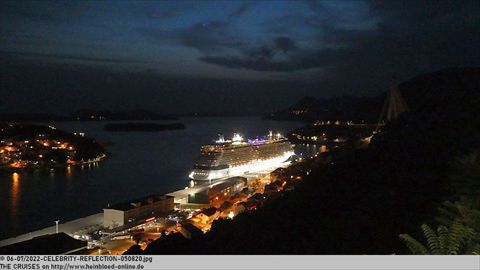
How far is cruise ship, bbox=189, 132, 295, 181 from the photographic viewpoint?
37.6 feet

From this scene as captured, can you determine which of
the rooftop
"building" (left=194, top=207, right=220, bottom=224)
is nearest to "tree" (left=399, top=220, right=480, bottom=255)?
the rooftop

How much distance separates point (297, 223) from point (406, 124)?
3.54m

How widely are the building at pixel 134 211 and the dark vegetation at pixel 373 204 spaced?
1.54 meters

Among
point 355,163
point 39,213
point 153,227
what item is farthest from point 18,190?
point 355,163

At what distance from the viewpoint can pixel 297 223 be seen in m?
3.48

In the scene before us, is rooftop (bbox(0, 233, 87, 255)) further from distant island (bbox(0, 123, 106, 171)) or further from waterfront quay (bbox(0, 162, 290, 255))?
distant island (bbox(0, 123, 106, 171))

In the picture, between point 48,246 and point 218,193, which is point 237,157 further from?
point 48,246

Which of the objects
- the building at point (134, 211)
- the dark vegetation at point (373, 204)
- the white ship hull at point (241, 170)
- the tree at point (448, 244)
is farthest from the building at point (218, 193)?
the tree at point (448, 244)

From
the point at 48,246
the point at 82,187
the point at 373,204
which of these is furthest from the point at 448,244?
the point at 82,187

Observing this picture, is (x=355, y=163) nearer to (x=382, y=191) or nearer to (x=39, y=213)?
(x=382, y=191)

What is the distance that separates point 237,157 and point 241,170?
0.40 metres

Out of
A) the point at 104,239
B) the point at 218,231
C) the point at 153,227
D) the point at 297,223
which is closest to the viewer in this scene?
the point at 297,223

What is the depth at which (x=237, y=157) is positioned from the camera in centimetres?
1242

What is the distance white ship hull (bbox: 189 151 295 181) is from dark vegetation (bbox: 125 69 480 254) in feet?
21.3
